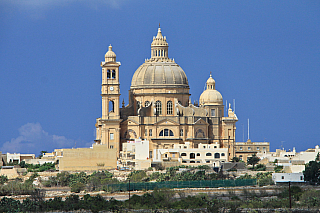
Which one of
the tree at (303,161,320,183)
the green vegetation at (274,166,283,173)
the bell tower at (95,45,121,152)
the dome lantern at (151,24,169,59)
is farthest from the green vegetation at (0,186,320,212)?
the dome lantern at (151,24,169,59)

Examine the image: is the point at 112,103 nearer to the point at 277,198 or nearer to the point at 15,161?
the point at 15,161

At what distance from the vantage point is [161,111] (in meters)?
133

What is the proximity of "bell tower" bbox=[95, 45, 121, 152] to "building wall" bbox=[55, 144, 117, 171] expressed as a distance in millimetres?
9400

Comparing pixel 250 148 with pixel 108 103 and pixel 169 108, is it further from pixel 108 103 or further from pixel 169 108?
pixel 108 103

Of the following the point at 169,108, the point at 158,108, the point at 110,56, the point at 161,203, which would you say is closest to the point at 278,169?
the point at 169,108

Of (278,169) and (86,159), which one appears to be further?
(278,169)

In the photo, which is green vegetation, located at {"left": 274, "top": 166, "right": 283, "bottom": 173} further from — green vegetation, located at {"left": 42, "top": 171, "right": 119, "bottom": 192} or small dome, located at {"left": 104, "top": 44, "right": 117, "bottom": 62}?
small dome, located at {"left": 104, "top": 44, "right": 117, "bottom": 62}

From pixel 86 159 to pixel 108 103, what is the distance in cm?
1315

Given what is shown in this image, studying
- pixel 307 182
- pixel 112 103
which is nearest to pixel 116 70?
pixel 112 103

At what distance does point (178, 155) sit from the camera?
405 feet

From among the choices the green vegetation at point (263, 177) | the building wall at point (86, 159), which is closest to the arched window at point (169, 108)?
the building wall at point (86, 159)

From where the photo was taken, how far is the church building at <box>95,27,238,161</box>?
127 m

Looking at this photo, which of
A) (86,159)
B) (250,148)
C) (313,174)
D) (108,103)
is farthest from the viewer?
(250,148)

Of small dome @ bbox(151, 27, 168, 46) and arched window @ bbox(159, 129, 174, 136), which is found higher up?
small dome @ bbox(151, 27, 168, 46)
